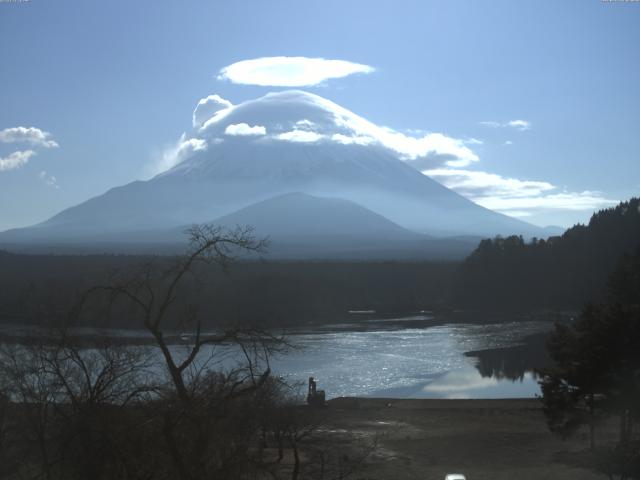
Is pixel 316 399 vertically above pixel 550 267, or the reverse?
pixel 550 267

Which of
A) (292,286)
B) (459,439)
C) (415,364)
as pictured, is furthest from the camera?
(292,286)

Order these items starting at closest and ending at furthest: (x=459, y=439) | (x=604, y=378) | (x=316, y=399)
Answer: (x=604, y=378) < (x=459, y=439) < (x=316, y=399)

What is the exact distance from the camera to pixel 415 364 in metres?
24.6

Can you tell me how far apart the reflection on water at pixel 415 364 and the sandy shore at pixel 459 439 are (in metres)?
1.92

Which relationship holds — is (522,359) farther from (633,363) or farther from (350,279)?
(350,279)

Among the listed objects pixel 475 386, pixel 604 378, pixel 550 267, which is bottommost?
pixel 475 386

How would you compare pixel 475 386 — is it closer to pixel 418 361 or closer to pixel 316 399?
pixel 418 361

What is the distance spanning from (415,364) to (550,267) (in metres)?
26.7

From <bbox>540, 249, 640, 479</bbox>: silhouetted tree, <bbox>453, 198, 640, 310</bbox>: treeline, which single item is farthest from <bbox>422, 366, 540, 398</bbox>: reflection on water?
<bbox>453, 198, 640, 310</bbox>: treeline

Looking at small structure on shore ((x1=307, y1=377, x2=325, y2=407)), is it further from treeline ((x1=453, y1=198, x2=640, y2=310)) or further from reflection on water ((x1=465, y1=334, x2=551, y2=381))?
treeline ((x1=453, y1=198, x2=640, y2=310))

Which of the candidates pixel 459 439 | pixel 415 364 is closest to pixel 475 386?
pixel 415 364

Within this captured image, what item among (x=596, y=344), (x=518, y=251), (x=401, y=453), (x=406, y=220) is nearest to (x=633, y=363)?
(x=596, y=344)

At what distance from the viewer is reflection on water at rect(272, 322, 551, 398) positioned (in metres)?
21.1

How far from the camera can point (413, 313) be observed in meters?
42.7
